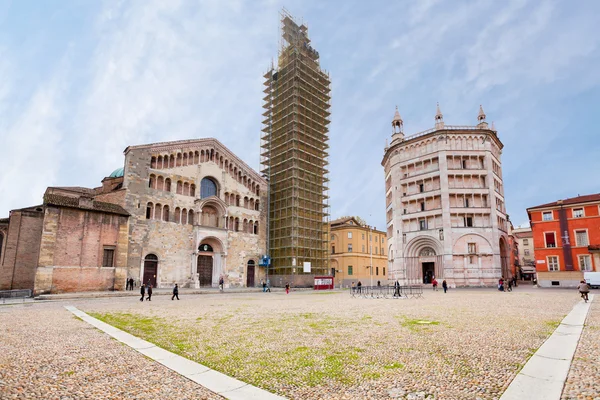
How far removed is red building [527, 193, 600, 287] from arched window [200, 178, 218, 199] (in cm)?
4187

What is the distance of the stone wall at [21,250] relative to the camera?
107 ft

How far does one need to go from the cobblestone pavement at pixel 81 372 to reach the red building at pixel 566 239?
4873 cm

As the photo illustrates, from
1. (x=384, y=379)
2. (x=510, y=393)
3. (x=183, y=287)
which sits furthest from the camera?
(x=183, y=287)

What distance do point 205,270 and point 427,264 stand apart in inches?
1247

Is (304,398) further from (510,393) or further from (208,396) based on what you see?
(510,393)

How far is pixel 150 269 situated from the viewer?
38000mm

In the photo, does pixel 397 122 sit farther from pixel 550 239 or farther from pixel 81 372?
pixel 81 372

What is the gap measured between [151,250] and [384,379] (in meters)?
36.6

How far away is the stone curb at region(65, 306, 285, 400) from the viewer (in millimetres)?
5305

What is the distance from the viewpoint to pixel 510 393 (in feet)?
16.9

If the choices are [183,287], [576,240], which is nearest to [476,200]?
[576,240]

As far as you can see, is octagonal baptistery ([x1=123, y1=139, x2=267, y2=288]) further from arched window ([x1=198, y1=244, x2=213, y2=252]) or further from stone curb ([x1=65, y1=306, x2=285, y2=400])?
stone curb ([x1=65, y1=306, x2=285, y2=400])

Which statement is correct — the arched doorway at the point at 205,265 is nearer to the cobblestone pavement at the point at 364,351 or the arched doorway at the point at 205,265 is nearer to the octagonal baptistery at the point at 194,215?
the octagonal baptistery at the point at 194,215

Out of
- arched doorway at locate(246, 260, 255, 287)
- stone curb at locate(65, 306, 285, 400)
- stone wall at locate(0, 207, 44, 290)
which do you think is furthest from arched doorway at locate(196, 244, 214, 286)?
stone curb at locate(65, 306, 285, 400)
